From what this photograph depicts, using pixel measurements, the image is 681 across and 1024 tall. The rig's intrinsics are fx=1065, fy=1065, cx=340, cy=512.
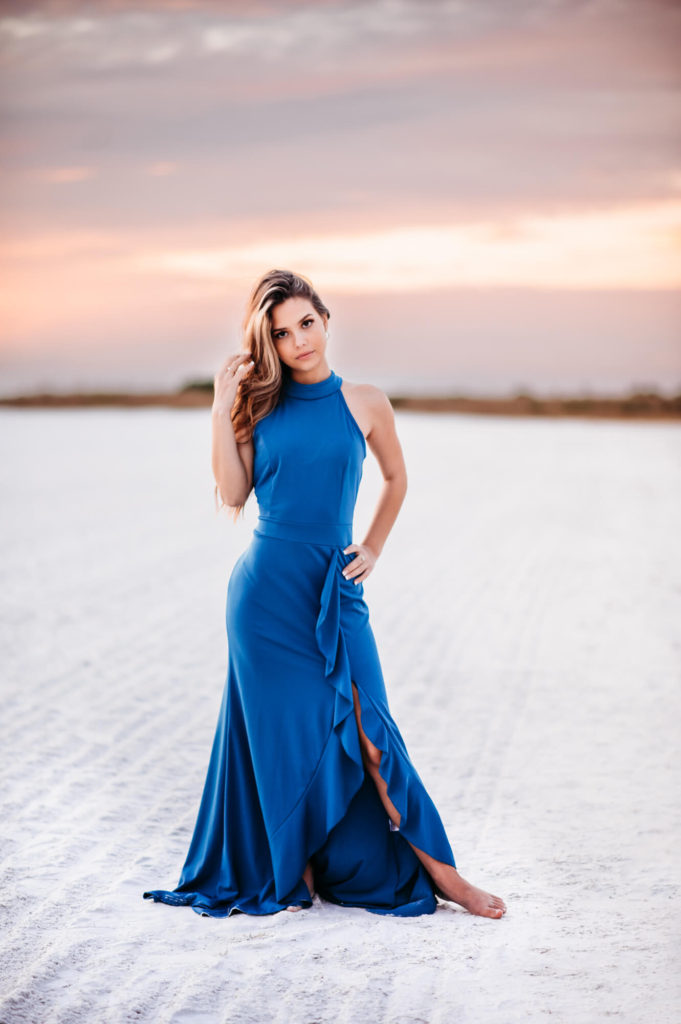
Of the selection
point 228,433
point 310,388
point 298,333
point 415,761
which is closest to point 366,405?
point 310,388

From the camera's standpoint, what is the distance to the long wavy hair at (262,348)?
3.21 meters

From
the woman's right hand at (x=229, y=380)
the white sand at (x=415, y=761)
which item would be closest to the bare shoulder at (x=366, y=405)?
the woman's right hand at (x=229, y=380)

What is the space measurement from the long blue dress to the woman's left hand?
0.02m

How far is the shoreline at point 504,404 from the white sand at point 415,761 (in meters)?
22.0

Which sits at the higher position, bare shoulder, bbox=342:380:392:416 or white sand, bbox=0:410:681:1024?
bare shoulder, bbox=342:380:392:416

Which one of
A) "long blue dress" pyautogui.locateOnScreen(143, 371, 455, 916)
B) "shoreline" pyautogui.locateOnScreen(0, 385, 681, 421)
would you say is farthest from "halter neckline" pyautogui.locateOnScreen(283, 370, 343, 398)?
"shoreline" pyautogui.locateOnScreen(0, 385, 681, 421)

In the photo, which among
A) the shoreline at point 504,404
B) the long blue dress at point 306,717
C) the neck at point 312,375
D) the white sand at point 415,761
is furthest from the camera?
the shoreline at point 504,404

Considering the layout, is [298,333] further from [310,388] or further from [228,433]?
[228,433]

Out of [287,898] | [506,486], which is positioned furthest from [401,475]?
[506,486]

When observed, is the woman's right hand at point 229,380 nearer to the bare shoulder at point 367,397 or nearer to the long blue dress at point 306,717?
the long blue dress at point 306,717

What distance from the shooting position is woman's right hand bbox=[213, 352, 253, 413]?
3209 mm

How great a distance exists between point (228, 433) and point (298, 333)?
0.37 meters

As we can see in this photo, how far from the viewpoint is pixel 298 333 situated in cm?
321

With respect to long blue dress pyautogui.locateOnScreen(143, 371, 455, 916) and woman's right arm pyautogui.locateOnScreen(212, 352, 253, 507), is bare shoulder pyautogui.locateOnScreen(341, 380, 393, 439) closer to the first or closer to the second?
long blue dress pyautogui.locateOnScreen(143, 371, 455, 916)
